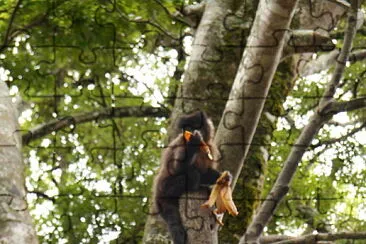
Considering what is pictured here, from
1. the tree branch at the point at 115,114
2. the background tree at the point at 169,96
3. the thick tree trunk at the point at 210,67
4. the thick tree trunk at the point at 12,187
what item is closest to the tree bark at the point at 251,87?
the background tree at the point at 169,96

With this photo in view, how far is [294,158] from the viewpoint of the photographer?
4.93 meters

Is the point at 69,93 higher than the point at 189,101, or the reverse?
the point at 69,93

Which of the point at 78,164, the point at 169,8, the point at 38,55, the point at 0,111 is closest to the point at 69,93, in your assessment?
the point at 78,164

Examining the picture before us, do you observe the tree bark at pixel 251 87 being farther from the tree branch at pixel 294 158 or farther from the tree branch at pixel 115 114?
the tree branch at pixel 115 114

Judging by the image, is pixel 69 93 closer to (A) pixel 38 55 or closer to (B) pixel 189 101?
(A) pixel 38 55

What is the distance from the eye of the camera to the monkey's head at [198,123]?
5.61 metres

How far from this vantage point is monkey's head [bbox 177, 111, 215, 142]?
5610 mm

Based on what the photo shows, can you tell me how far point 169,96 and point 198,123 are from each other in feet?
5.89

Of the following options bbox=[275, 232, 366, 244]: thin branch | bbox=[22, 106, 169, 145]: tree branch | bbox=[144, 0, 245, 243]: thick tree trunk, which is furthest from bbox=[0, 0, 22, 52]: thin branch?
bbox=[275, 232, 366, 244]: thin branch

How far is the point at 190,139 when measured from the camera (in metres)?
5.46

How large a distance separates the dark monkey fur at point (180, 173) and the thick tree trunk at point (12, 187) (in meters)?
0.83

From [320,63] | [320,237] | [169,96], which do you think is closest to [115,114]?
[169,96]

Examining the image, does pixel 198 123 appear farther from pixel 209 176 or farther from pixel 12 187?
pixel 12 187

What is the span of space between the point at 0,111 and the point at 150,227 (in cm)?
116
